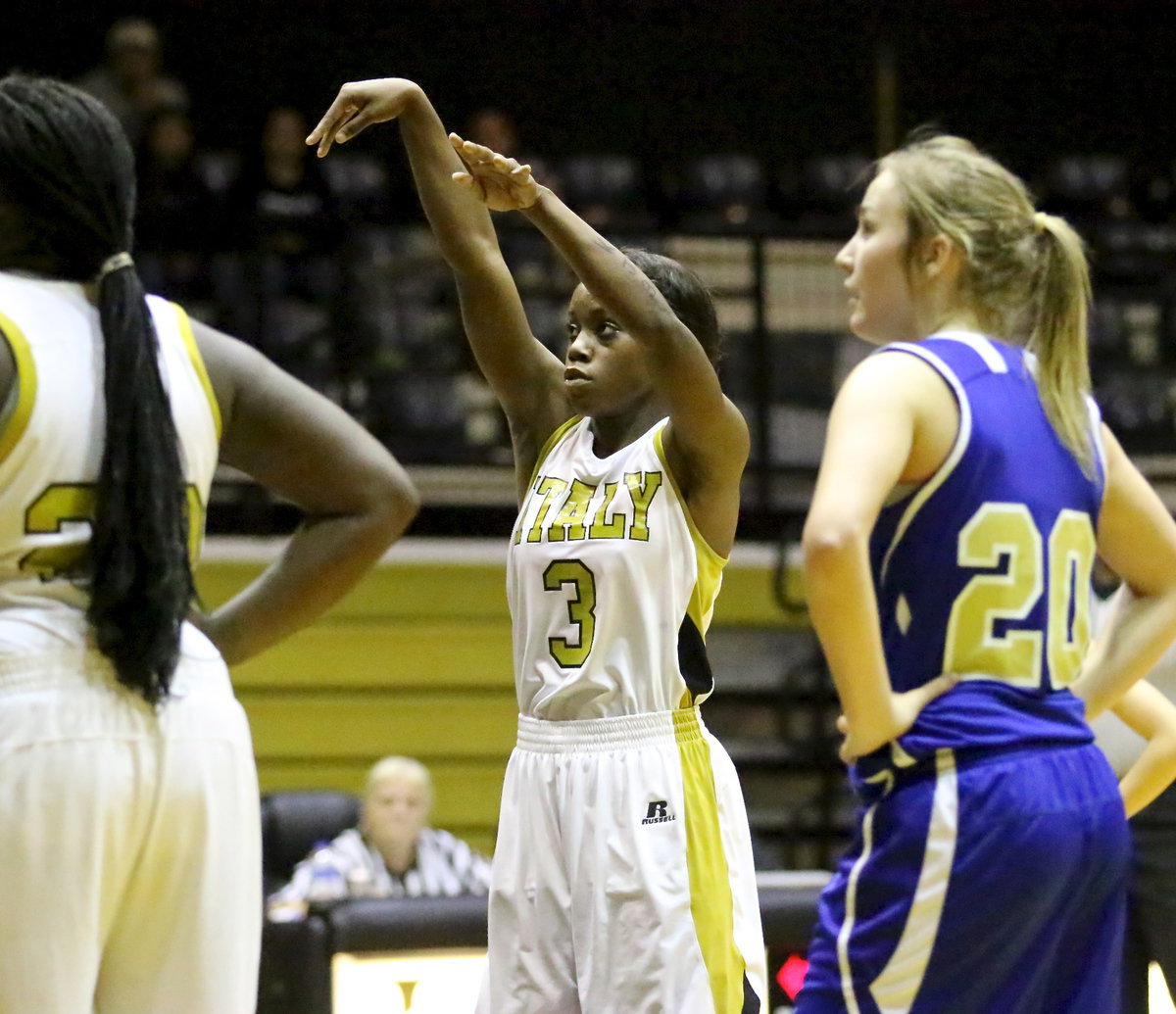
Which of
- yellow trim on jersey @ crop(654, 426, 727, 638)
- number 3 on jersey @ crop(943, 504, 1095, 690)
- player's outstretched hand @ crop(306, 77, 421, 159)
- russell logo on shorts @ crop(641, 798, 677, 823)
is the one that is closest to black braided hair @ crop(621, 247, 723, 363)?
yellow trim on jersey @ crop(654, 426, 727, 638)

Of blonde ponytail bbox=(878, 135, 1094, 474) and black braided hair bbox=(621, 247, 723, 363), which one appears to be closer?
blonde ponytail bbox=(878, 135, 1094, 474)

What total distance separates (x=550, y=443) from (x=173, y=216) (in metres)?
6.18

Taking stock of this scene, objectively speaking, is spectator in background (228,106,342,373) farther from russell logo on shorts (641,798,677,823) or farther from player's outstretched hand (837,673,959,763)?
player's outstretched hand (837,673,959,763)

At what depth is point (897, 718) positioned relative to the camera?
2.33 metres

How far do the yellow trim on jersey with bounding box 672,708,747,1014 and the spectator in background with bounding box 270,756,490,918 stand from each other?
11.8 feet

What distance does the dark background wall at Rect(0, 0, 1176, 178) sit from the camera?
37.7 ft

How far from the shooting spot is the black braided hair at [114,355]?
218 cm

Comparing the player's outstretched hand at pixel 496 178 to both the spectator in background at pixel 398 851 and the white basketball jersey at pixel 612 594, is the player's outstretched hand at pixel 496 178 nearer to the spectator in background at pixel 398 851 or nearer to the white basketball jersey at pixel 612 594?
the white basketball jersey at pixel 612 594

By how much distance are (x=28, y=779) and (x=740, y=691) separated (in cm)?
692

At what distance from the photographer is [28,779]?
6.86 ft

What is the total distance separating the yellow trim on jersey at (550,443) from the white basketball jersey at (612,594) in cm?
14

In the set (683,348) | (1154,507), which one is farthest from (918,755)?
(683,348)

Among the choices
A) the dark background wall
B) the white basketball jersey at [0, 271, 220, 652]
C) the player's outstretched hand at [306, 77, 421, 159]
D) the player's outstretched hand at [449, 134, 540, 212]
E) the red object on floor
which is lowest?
the red object on floor

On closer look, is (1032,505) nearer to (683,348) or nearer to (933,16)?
(683,348)
